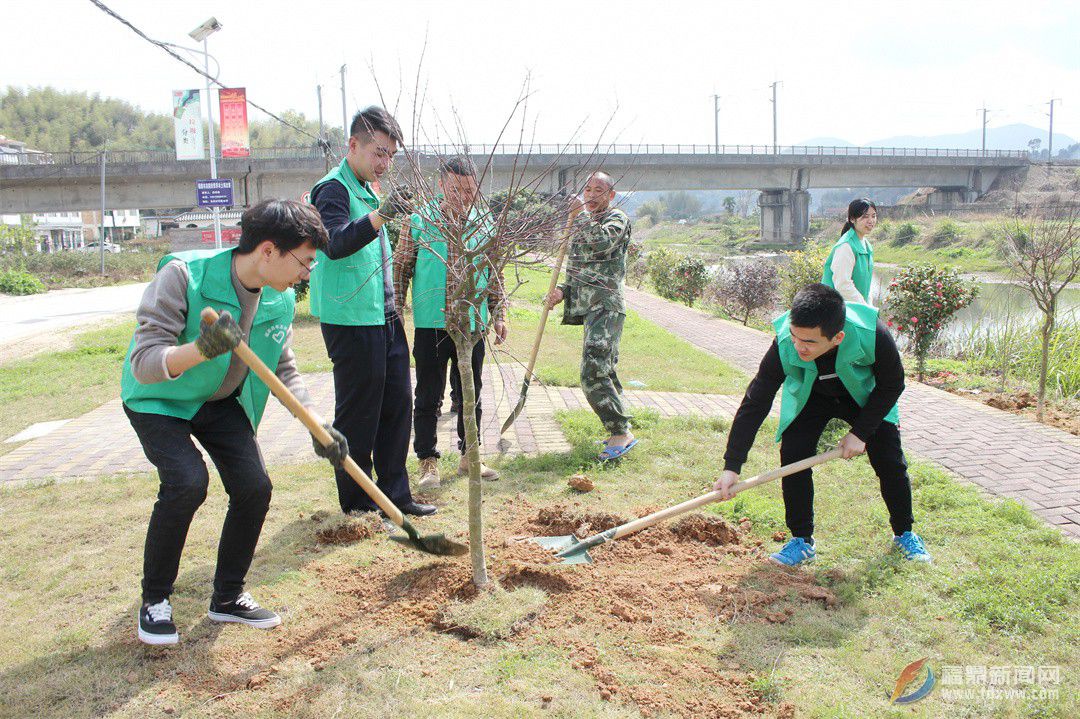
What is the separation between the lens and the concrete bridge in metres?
30.9

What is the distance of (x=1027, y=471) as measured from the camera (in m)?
4.94

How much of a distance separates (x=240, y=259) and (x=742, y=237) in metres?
54.1

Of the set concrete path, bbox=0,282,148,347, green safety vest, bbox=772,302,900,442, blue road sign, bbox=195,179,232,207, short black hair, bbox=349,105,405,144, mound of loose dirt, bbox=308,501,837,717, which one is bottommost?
mound of loose dirt, bbox=308,501,837,717

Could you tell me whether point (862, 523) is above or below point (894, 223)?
below

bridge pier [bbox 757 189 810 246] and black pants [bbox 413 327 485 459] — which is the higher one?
bridge pier [bbox 757 189 810 246]

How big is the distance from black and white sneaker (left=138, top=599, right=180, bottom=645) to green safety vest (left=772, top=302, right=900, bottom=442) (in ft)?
9.08

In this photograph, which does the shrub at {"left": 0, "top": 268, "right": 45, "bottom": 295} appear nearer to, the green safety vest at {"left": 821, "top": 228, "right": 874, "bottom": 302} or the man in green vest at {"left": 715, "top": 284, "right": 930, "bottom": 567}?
the green safety vest at {"left": 821, "top": 228, "right": 874, "bottom": 302}

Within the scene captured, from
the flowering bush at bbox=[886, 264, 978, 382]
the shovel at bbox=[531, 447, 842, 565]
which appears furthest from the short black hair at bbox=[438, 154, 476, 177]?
the flowering bush at bbox=[886, 264, 978, 382]

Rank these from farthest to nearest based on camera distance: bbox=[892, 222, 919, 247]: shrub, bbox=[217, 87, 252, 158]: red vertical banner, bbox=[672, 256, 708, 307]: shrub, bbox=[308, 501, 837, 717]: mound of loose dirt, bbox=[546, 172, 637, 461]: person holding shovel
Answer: bbox=[892, 222, 919, 247]: shrub → bbox=[217, 87, 252, 158]: red vertical banner → bbox=[672, 256, 708, 307]: shrub → bbox=[546, 172, 637, 461]: person holding shovel → bbox=[308, 501, 837, 717]: mound of loose dirt

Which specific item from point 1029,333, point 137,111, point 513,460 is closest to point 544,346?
point 513,460

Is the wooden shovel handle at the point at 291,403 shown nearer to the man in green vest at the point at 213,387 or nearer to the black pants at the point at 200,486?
the man in green vest at the point at 213,387

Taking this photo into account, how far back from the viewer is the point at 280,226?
2666 mm

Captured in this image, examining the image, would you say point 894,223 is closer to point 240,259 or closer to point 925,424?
point 925,424

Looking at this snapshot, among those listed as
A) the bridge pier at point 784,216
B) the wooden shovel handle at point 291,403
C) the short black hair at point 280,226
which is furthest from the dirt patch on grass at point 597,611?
the bridge pier at point 784,216
